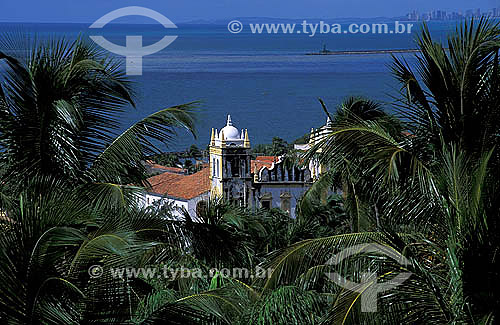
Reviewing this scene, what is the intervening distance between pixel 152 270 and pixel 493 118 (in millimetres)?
4089

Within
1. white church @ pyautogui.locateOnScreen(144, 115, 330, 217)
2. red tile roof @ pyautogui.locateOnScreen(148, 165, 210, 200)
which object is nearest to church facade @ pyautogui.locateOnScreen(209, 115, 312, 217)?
white church @ pyautogui.locateOnScreen(144, 115, 330, 217)

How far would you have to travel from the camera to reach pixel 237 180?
1797 inches

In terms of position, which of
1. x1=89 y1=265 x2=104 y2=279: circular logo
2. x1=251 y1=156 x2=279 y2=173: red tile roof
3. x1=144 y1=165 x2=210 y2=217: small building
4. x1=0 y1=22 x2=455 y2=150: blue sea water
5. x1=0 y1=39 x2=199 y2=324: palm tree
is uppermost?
x1=0 y1=22 x2=455 y2=150: blue sea water

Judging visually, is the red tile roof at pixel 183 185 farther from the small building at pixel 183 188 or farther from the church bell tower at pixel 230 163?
the church bell tower at pixel 230 163

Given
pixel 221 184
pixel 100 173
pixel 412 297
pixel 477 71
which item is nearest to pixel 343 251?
pixel 412 297

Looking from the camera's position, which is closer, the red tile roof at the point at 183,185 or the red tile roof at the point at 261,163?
the red tile roof at the point at 183,185

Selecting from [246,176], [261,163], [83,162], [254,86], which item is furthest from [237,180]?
[254,86]

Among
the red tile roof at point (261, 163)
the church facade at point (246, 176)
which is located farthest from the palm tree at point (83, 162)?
the red tile roof at point (261, 163)

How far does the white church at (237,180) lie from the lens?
44000mm

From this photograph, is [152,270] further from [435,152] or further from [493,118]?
[493,118]

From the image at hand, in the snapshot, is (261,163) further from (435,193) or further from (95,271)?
(95,271)

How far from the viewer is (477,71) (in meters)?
9.40

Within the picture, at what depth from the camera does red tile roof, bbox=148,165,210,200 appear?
47969 millimetres

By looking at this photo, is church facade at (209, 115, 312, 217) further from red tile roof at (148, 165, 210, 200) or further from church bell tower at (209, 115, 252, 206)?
red tile roof at (148, 165, 210, 200)
